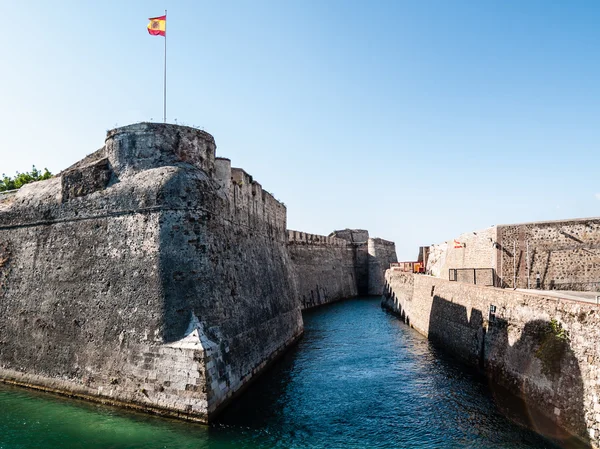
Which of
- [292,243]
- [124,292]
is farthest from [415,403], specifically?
[292,243]

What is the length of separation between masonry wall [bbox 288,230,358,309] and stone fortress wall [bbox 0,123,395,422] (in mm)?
22394

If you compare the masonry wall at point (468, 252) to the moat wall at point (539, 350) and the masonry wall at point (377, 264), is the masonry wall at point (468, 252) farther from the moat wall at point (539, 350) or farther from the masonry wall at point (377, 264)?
the masonry wall at point (377, 264)

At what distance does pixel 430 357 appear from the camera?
19984mm

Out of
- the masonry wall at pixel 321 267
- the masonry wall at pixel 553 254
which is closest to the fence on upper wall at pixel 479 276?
the masonry wall at pixel 553 254

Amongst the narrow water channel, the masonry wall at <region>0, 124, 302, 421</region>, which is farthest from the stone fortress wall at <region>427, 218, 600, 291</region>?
the masonry wall at <region>0, 124, 302, 421</region>

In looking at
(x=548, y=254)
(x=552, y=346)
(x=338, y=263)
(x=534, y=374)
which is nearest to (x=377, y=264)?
(x=338, y=263)

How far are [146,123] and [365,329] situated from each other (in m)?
21.0

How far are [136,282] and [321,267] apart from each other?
35.4m

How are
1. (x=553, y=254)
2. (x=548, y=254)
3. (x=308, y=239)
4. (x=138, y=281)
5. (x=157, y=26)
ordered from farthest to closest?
(x=308, y=239) → (x=548, y=254) → (x=553, y=254) → (x=157, y=26) → (x=138, y=281)

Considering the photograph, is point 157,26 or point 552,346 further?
point 157,26

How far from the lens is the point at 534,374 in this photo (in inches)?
491

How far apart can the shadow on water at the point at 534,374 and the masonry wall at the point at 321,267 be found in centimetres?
2239

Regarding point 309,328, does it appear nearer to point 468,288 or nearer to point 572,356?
point 468,288

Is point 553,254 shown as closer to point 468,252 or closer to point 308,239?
point 468,252
